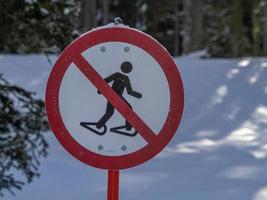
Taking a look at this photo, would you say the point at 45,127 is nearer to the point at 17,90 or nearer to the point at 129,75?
the point at 17,90

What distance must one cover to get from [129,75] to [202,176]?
3591 mm

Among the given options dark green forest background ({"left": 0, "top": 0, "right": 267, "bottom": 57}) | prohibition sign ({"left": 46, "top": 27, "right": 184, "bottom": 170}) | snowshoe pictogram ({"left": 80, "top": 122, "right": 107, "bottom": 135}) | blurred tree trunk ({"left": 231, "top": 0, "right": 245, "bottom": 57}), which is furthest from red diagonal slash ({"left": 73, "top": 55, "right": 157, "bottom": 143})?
blurred tree trunk ({"left": 231, "top": 0, "right": 245, "bottom": 57})

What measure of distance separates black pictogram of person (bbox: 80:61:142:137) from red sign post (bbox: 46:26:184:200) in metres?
0.02

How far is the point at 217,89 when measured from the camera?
11.6 m

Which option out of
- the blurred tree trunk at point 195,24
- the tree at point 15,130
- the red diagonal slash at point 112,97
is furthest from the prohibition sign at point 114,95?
the blurred tree trunk at point 195,24

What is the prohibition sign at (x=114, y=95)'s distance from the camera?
125 inches

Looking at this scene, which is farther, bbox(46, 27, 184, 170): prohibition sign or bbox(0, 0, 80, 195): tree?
bbox(0, 0, 80, 195): tree

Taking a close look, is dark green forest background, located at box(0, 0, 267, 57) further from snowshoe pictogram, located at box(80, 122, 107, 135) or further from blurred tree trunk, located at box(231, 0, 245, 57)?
snowshoe pictogram, located at box(80, 122, 107, 135)

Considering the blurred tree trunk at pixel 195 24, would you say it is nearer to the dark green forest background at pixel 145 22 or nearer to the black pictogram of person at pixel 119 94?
the dark green forest background at pixel 145 22

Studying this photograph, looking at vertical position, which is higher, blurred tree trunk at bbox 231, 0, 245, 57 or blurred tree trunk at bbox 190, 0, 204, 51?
blurred tree trunk at bbox 190, 0, 204, 51

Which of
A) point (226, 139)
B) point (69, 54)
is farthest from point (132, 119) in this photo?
point (226, 139)

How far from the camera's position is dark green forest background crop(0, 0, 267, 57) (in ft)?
17.1

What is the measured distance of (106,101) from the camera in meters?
3.17

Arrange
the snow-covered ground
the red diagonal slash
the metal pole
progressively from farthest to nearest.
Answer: the snow-covered ground
the metal pole
the red diagonal slash
